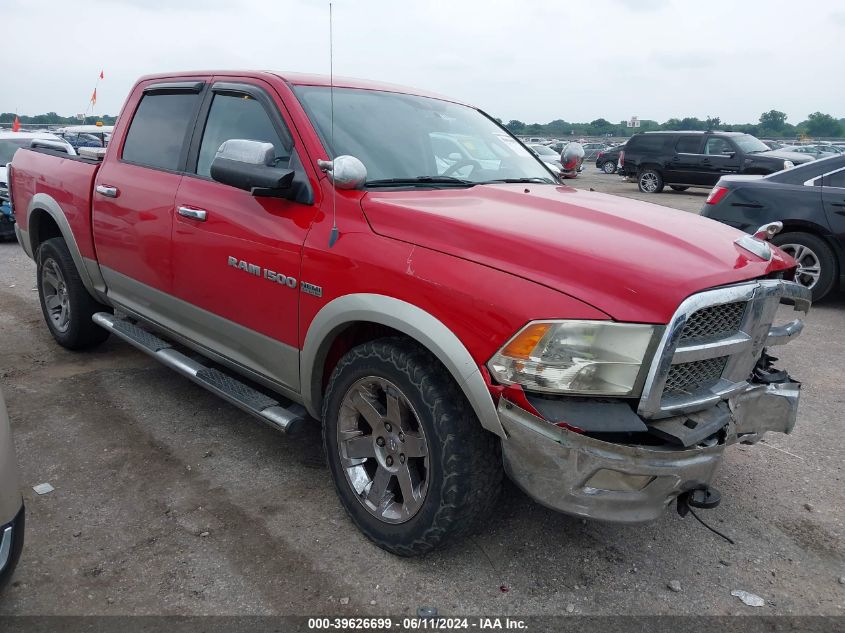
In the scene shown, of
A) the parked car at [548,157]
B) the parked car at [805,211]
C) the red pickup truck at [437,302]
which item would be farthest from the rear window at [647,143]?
the red pickup truck at [437,302]

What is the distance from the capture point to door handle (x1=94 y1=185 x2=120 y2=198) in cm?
405

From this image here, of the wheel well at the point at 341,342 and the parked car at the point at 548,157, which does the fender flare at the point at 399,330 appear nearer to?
the wheel well at the point at 341,342

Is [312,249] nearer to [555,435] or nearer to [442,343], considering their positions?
[442,343]

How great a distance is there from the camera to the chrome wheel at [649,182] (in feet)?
64.4

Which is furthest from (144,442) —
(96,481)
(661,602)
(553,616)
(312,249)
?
(661,602)

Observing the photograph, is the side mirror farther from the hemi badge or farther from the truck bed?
the truck bed

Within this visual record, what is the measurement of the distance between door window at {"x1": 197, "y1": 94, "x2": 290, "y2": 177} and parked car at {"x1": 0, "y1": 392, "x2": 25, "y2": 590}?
62.6 inches

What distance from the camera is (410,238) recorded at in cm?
257

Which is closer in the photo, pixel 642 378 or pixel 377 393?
pixel 642 378

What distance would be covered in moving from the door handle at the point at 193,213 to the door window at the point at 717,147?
57.8 ft

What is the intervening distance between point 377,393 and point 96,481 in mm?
1578

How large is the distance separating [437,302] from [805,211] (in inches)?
232

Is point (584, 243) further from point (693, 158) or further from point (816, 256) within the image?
point (693, 158)

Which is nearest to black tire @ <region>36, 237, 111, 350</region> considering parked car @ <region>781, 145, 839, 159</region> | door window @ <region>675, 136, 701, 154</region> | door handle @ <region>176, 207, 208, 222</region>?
door handle @ <region>176, 207, 208, 222</region>
